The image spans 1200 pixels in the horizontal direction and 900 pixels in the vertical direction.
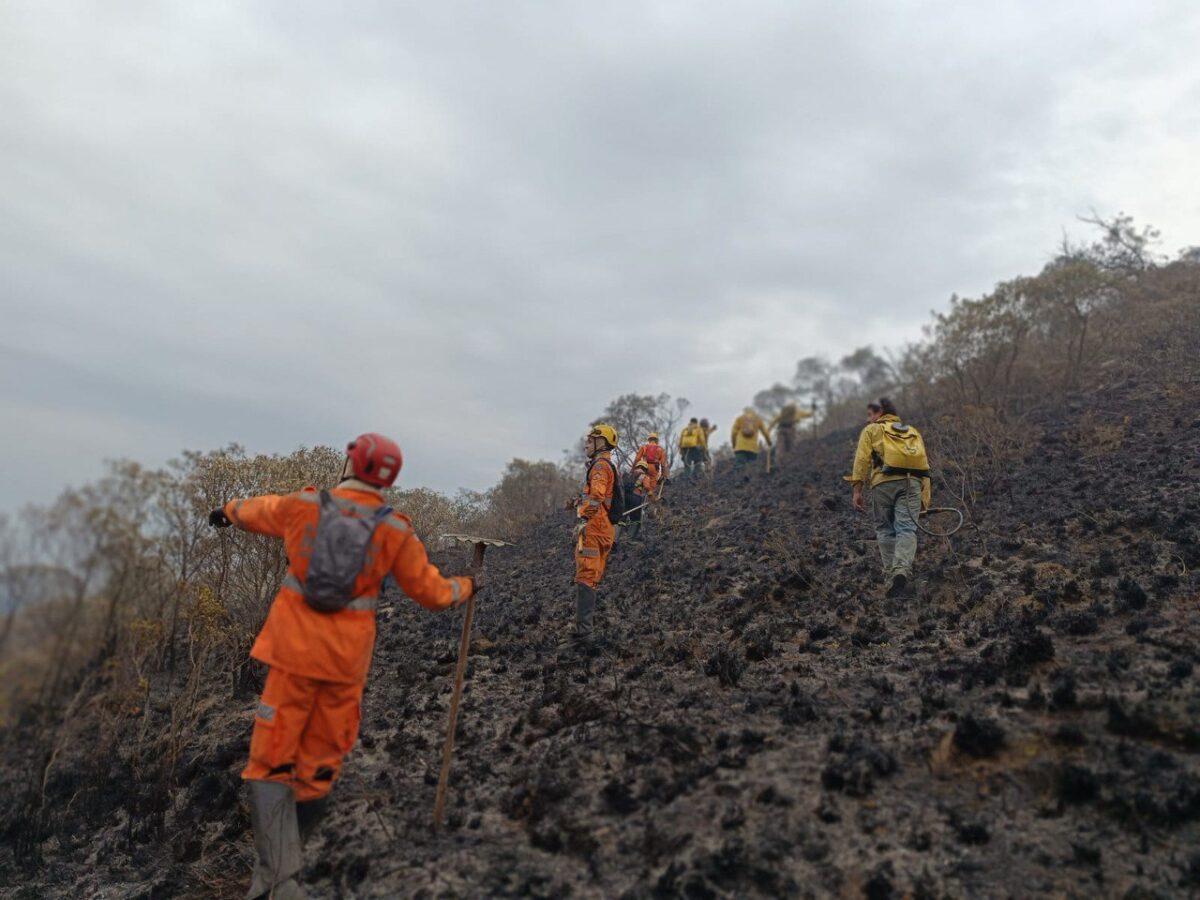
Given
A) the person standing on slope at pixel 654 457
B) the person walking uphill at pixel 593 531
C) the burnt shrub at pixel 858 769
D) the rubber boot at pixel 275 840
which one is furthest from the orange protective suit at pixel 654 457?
the rubber boot at pixel 275 840

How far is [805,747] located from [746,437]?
37.7 ft

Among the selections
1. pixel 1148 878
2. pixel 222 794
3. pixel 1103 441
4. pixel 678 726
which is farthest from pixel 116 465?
pixel 1103 441

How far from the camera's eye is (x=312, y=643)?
9.34 feet

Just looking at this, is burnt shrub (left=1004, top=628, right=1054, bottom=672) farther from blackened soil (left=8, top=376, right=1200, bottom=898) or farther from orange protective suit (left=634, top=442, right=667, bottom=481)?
orange protective suit (left=634, top=442, right=667, bottom=481)

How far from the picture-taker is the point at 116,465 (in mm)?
2949

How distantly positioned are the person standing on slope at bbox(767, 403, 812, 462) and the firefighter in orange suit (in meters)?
10.2

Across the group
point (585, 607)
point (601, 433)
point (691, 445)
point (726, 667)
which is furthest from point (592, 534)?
point (691, 445)

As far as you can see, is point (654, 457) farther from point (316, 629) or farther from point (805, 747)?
point (316, 629)

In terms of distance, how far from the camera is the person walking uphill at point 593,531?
231 inches

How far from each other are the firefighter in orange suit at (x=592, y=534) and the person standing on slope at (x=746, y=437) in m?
8.91

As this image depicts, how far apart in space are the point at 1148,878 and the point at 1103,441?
753 centimetres

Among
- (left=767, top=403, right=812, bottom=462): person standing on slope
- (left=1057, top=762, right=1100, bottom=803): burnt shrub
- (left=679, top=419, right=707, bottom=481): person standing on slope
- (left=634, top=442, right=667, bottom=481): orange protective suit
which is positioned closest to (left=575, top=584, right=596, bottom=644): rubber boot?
(left=1057, top=762, right=1100, bottom=803): burnt shrub

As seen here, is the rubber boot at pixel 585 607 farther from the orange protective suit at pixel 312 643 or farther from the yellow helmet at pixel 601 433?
the orange protective suit at pixel 312 643

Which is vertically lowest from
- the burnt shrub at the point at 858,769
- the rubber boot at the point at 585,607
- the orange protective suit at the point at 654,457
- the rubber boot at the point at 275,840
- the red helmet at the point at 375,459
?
the rubber boot at the point at 275,840
